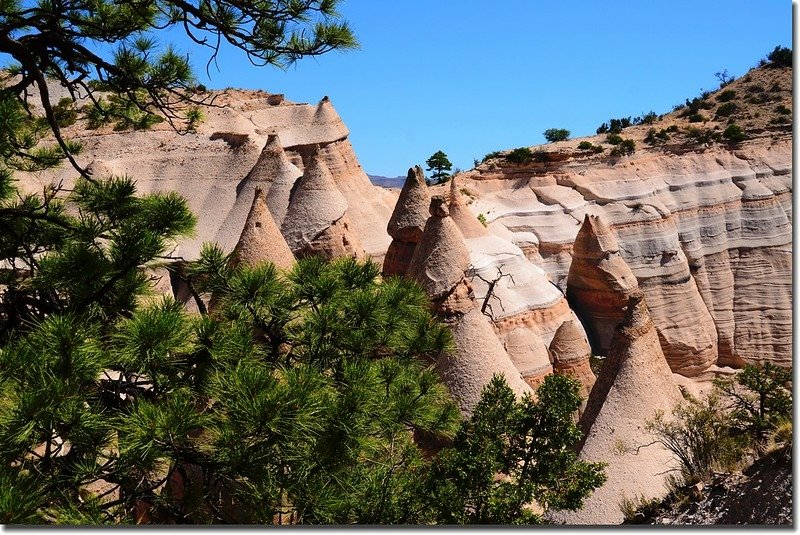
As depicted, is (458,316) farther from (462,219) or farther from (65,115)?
(65,115)

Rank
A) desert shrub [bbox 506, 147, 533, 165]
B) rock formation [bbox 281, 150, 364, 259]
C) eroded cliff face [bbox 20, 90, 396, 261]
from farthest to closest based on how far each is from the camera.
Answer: desert shrub [bbox 506, 147, 533, 165], eroded cliff face [bbox 20, 90, 396, 261], rock formation [bbox 281, 150, 364, 259]

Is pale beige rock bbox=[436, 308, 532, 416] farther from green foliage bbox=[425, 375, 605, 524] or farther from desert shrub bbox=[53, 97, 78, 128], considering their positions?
desert shrub bbox=[53, 97, 78, 128]

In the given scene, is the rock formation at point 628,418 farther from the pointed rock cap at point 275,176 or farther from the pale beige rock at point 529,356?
the pointed rock cap at point 275,176

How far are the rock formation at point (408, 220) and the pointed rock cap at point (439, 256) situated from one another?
2.32 metres

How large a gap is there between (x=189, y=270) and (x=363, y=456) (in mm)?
1967

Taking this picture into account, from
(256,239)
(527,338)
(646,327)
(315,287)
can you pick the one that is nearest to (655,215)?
(527,338)

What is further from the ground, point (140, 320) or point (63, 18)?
point (63, 18)

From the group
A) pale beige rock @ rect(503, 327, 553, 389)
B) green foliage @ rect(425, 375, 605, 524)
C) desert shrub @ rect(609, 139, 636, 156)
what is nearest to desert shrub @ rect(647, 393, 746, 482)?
green foliage @ rect(425, 375, 605, 524)

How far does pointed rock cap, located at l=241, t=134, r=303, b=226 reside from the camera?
19.0m

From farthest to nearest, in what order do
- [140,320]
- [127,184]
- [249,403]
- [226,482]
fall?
1. [127,184]
2. [226,482]
3. [140,320]
4. [249,403]

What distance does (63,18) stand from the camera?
5492mm

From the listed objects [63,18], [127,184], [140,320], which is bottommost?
[140,320]

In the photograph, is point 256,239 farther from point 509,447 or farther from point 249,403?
point 249,403

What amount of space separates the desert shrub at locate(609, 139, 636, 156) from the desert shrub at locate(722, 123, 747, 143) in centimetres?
367
